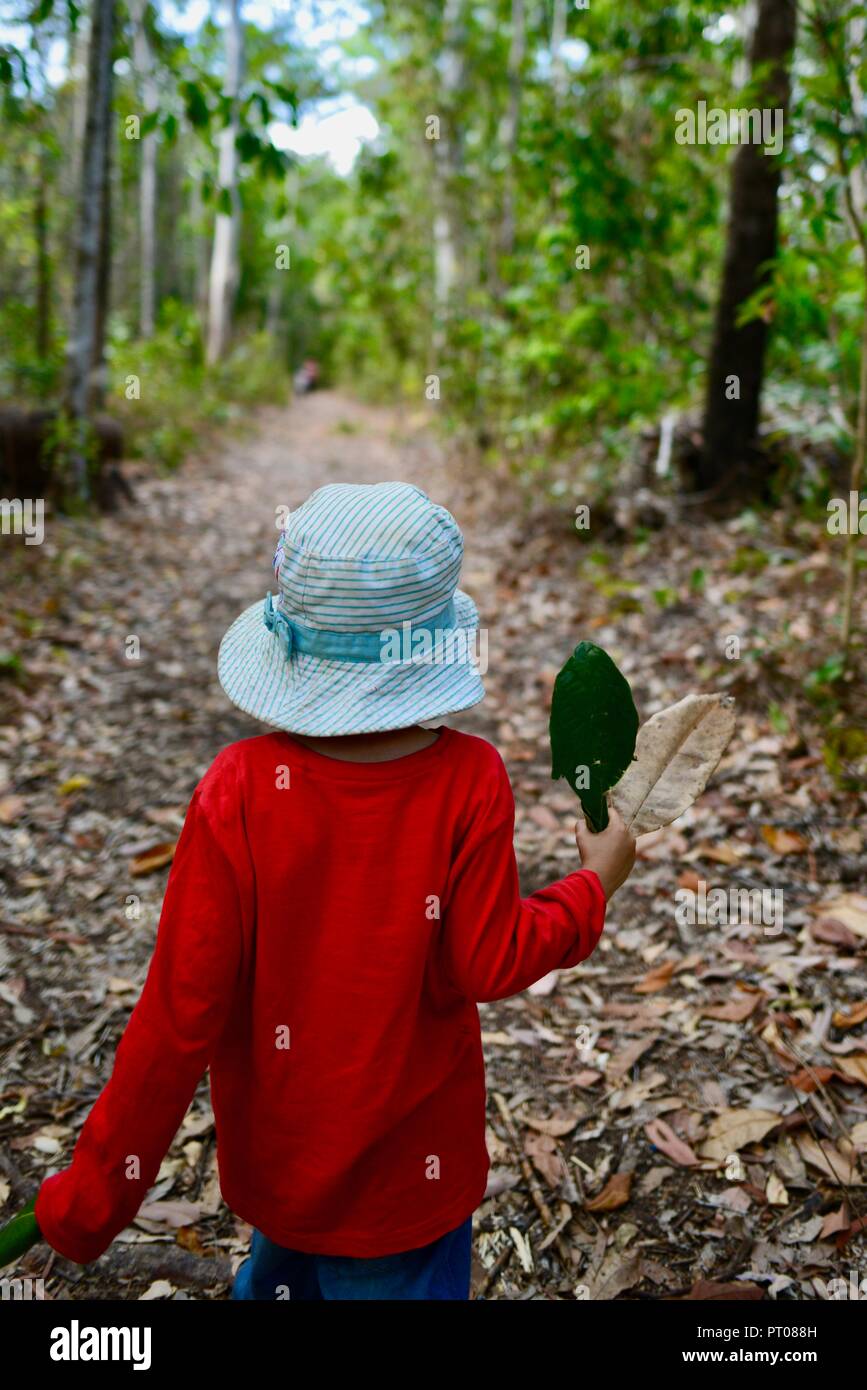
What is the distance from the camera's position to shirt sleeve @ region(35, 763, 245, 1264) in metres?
1.39

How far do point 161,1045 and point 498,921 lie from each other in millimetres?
498

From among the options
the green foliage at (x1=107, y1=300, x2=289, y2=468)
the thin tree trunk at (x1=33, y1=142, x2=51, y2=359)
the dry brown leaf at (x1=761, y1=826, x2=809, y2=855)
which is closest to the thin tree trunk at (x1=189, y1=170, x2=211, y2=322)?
the green foliage at (x1=107, y1=300, x2=289, y2=468)

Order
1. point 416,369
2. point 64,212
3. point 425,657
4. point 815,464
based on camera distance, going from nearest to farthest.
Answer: point 425,657 < point 815,464 < point 64,212 < point 416,369

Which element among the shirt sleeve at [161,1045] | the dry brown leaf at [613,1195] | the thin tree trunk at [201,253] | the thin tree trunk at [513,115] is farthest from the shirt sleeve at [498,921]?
the thin tree trunk at [201,253]

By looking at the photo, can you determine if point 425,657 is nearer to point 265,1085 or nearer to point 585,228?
point 265,1085

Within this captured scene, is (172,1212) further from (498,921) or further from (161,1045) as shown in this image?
(498,921)

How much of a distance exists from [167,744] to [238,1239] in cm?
282

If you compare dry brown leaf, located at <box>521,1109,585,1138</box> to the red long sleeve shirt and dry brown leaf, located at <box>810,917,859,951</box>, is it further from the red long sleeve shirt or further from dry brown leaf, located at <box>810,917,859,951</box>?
the red long sleeve shirt

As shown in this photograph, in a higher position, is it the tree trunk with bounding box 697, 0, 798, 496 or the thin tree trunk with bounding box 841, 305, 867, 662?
the tree trunk with bounding box 697, 0, 798, 496

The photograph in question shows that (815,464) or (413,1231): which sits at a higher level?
(815,464)

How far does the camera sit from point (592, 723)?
148 centimetres

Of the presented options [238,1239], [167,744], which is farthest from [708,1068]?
[167,744]

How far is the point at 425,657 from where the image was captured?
4.59 ft
